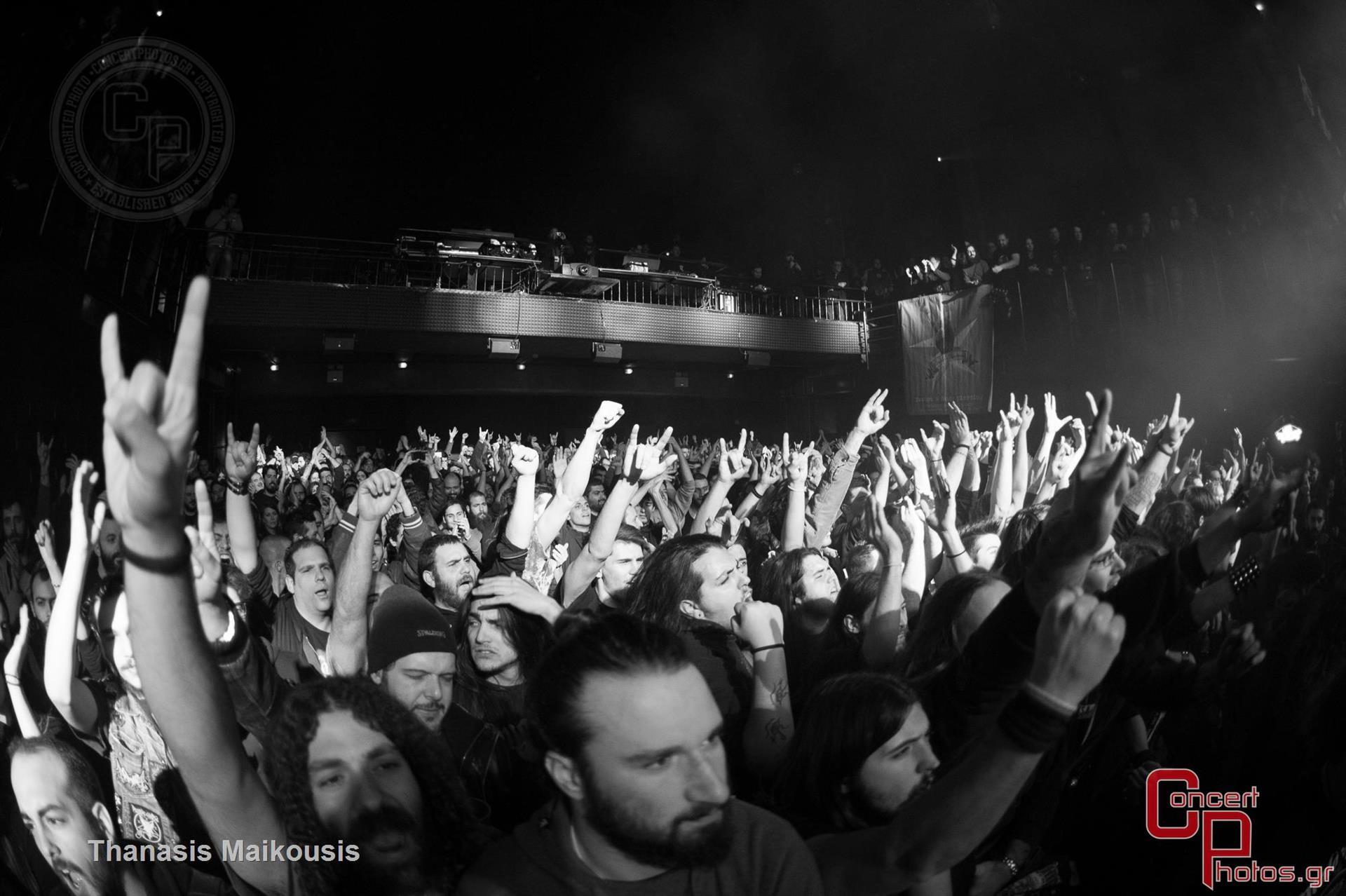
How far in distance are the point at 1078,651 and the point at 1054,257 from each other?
10.3 metres

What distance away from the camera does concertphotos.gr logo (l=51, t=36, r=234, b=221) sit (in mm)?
5070

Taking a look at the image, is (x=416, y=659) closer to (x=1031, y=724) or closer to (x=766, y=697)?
(x=766, y=697)

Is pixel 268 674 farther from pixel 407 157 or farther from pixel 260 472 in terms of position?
pixel 407 157

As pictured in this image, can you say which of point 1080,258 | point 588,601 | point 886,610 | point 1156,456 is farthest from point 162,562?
point 1080,258

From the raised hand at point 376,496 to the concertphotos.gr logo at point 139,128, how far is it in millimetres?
4372

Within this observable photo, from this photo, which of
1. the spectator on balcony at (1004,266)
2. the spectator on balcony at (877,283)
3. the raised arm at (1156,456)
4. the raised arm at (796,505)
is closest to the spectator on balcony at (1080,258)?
the spectator on balcony at (1004,266)

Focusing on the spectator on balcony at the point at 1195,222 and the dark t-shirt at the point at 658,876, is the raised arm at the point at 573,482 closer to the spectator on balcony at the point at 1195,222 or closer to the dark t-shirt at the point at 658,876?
the dark t-shirt at the point at 658,876

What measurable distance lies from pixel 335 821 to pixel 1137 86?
10.9 metres

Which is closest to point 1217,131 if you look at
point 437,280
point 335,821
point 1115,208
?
point 1115,208

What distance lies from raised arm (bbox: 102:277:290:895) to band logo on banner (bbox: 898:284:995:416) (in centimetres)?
1104

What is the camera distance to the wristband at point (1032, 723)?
920 mm

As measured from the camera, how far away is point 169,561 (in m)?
0.84

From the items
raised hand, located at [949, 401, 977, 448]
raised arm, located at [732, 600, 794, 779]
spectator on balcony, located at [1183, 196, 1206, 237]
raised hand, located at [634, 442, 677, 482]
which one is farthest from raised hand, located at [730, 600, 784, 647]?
spectator on balcony, located at [1183, 196, 1206, 237]

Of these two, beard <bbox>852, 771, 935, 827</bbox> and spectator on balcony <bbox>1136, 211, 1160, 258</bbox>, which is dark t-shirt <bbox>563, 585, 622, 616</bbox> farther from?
spectator on balcony <bbox>1136, 211, 1160, 258</bbox>
